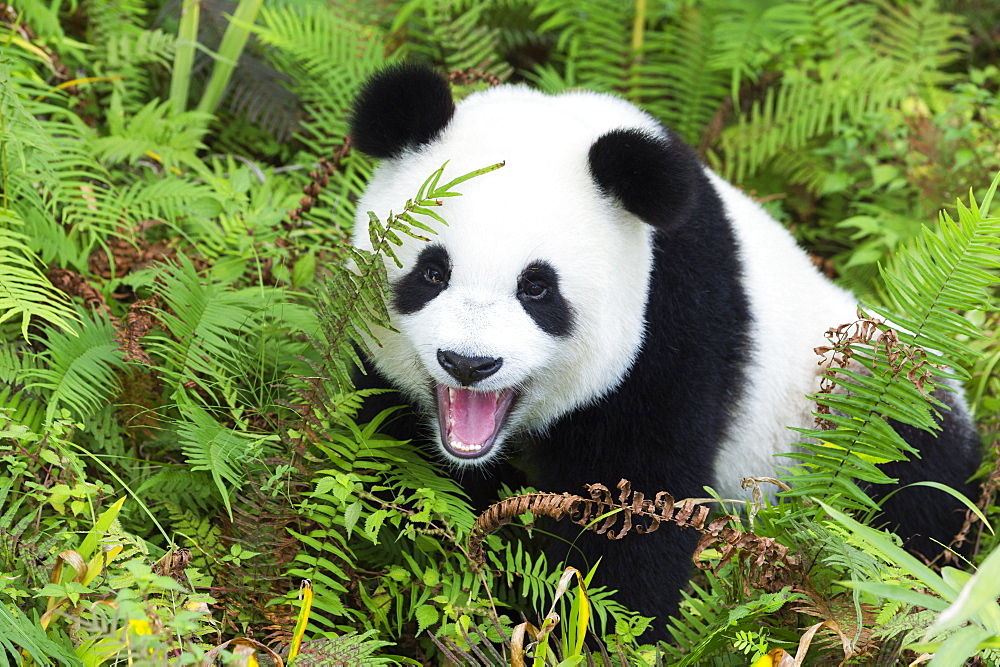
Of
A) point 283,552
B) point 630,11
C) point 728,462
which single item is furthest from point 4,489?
point 630,11

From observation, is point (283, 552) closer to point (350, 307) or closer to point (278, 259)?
point (350, 307)

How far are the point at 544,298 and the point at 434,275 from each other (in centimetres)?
40

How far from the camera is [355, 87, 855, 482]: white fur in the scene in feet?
10.9

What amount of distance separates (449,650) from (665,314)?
1.54 metres

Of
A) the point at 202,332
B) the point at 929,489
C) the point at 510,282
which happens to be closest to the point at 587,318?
the point at 510,282

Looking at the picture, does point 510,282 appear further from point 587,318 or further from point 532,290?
point 587,318

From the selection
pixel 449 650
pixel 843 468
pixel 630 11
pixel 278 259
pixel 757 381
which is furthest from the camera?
pixel 630 11

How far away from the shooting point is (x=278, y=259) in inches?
195

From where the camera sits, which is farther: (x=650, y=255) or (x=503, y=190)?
(x=650, y=255)

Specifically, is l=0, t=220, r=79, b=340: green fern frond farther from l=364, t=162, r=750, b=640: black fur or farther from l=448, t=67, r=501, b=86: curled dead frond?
l=448, t=67, r=501, b=86: curled dead frond

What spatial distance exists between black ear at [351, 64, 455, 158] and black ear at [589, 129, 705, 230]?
62 cm

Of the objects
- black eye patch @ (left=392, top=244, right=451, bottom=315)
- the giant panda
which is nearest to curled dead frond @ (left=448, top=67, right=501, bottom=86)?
the giant panda

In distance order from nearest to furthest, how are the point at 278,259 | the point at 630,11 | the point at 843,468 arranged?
1. the point at 843,468
2. the point at 278,259
3. the point at 630,11

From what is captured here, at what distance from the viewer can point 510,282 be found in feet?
10.9
